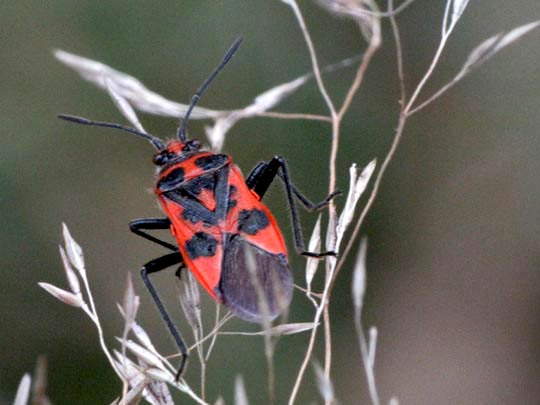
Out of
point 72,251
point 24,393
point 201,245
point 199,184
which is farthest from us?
point 199,184

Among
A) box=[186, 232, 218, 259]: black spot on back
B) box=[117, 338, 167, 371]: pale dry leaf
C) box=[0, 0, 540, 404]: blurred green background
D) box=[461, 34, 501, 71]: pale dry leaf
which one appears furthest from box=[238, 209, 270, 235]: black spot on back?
box=[0, 0, 540, 404]: blurred green background

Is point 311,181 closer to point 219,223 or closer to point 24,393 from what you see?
point 219,223

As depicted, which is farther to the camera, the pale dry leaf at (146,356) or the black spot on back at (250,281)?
the black spot on back at (250,281)

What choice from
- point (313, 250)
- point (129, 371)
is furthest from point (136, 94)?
point (129, 371)

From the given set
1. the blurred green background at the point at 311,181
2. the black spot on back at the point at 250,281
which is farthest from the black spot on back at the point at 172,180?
the blurred green background at the point at 311,181

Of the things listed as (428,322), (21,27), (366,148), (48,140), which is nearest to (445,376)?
(428,322)

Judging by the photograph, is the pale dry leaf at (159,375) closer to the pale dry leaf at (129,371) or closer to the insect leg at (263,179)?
the pale dry leaf at (129,371)
